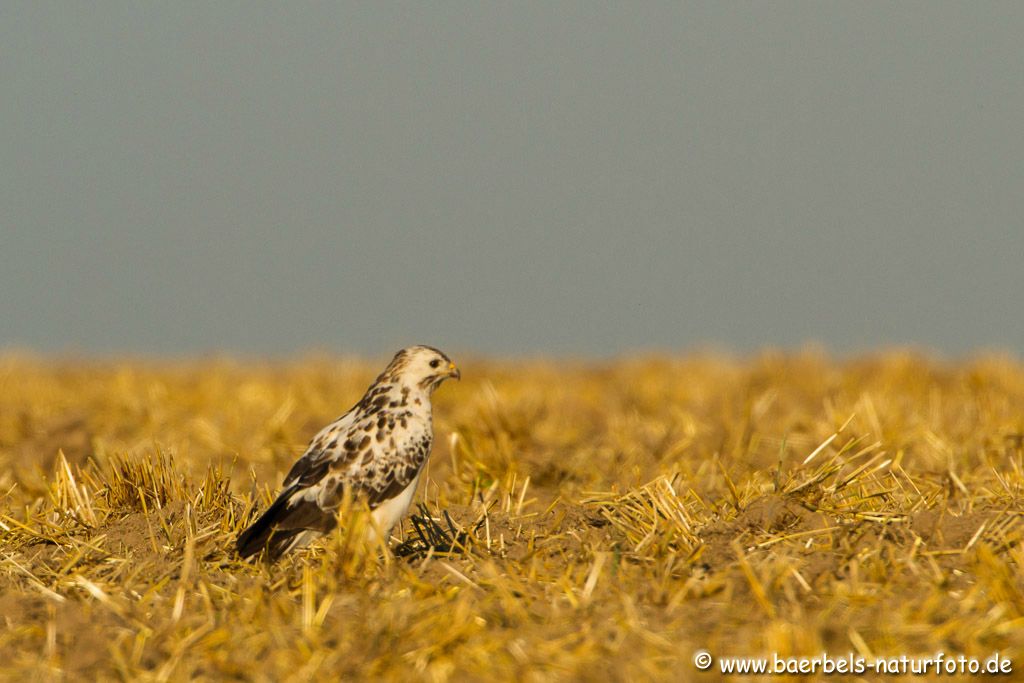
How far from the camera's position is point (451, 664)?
452 cm

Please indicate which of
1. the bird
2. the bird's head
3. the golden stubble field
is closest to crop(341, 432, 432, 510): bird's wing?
the bird

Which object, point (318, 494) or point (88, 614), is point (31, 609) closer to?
point (88, 614)

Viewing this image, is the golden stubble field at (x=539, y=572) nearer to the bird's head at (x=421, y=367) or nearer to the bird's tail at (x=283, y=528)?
the bird's tail at (x=283, y=528)

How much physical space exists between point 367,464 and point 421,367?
865mm

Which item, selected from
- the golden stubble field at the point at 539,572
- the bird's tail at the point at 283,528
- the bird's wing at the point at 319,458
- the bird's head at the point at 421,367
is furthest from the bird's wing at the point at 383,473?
the bird's head at the point at 421,367

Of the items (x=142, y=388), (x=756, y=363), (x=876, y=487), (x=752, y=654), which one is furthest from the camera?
(x=756, y=363)

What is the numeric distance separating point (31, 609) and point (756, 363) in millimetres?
12968

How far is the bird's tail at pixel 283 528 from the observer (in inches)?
231

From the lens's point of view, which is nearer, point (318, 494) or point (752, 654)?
point (752, 654)

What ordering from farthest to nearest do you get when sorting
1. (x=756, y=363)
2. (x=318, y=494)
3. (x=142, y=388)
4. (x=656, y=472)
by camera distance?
(x=756, y=363)
(x=142, y=388)
(x=656, y=472)
(x=318, y=494)

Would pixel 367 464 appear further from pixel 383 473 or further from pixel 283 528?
pixel 283 528

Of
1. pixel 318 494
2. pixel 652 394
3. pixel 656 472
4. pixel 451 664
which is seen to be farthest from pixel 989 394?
pixel 451 664

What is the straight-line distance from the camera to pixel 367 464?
20.7 feet

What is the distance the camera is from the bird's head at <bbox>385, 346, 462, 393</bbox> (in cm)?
691
